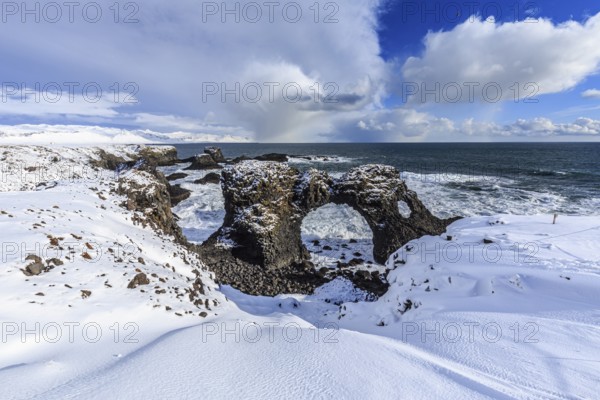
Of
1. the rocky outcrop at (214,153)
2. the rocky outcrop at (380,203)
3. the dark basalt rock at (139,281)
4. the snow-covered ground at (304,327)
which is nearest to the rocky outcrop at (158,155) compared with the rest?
the rocky outcrop at (214,153)

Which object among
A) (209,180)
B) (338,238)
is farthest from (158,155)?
(338,238)

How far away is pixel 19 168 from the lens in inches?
1539

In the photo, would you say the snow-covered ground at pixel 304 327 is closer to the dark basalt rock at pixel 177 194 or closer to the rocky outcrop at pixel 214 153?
the dark basalt rock at pixel 177 194

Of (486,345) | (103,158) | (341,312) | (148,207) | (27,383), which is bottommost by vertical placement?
(341,312)

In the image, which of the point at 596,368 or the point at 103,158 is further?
the point at 103,158

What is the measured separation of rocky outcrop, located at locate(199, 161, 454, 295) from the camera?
1888 cm

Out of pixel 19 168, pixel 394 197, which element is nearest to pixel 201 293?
pixel 394 197

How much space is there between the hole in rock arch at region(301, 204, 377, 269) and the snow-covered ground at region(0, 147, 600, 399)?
6498 mm

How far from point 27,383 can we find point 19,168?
5014 centimetres

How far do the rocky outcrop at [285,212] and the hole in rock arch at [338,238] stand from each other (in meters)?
1.39

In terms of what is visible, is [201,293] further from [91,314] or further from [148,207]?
[148,207]

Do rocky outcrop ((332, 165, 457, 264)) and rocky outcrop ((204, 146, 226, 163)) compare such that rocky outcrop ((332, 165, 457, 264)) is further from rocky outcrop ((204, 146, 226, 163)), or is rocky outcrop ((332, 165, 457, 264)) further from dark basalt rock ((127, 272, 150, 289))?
rocky outcrop ((204, 146, 226, 163))

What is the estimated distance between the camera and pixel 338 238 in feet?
81.7

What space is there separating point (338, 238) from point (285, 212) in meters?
6.93
